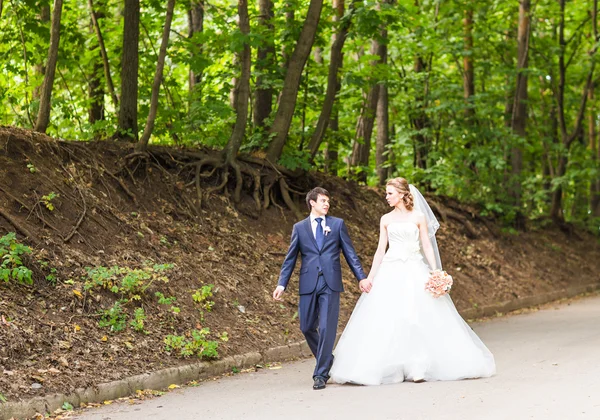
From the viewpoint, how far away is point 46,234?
1160 cm

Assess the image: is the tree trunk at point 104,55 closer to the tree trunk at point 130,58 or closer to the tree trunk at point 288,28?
the tree trunk at point 130,58

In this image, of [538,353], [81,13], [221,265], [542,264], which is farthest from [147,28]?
[542,264]

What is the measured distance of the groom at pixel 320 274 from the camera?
9.13m

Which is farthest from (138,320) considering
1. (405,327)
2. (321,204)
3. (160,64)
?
(160,64)

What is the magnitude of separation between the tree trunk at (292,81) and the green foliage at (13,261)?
7660mm

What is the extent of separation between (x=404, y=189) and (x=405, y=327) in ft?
5.52

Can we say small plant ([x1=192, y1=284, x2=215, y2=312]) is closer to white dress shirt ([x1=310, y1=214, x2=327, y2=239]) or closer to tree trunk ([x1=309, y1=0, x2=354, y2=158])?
white dress shirt ([x1=310, y1=214, x2=327, y2=239])

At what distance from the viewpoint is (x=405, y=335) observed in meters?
9.38

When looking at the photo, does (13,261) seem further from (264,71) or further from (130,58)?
(264,71)

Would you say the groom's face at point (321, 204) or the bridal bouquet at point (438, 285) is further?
the bridal bouquet at point (438, 285)

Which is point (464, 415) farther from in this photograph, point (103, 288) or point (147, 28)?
point (147, 28)

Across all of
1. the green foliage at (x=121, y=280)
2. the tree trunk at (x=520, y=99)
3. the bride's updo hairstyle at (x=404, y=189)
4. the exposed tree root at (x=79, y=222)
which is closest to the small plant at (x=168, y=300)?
the green foliage at (x=121, y=280)

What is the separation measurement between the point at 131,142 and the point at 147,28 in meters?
3.66

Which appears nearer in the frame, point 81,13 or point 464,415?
point 464,415
